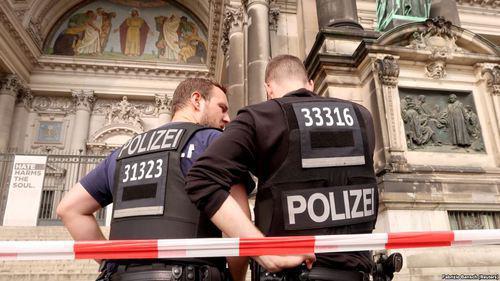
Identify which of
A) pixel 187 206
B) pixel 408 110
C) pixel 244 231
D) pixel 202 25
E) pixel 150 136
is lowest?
pixel 244 231

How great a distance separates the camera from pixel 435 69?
206 inches

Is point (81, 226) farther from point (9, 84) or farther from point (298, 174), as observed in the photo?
point (9, 84)

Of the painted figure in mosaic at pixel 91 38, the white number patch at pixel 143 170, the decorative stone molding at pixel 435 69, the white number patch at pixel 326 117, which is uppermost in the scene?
the painted figure in mosaic at pixel 91 38

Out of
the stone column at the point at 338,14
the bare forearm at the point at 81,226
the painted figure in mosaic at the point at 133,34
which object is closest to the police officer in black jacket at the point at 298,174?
the bare forearm at the point at 81,226

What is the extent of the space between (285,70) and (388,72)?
144 inches

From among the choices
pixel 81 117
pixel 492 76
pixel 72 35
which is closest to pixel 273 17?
pixel 492 76

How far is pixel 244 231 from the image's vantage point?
1413 mm

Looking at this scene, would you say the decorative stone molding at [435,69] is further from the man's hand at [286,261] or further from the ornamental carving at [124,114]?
the ornamental carving at [124,114]

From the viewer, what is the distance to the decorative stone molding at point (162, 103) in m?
21.3

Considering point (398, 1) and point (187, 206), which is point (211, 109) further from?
point (398, 1)

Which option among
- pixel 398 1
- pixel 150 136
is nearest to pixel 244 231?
pixel 150 136

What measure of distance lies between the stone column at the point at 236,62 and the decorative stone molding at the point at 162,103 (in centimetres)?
910

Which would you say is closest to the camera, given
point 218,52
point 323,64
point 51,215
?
point 323,64

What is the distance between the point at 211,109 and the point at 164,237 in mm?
656
